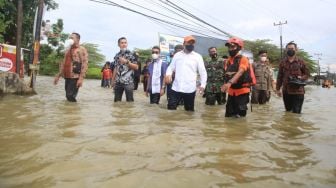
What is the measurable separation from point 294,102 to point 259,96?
3.40 metres

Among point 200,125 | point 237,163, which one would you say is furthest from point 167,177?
point 200,125

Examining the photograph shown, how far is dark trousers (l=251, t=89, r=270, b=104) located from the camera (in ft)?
38.3

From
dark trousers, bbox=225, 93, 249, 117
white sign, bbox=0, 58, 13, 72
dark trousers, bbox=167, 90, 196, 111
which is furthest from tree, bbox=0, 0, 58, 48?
dark trousers, bbox=225, 93, 249, 117

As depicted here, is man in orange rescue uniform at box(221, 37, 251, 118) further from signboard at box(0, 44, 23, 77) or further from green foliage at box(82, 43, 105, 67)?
green foliage at box(82, 43, 105, 67)

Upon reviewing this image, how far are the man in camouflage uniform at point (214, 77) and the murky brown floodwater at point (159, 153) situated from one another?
3.71 m

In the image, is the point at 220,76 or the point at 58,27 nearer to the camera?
the point at 220,76

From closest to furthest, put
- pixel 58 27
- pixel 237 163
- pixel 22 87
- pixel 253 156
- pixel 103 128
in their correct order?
pixel 237 163
pixel 253 156
pixel 103 128
pixel 22 87
pixel 58 27

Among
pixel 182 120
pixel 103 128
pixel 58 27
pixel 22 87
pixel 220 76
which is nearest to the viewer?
pixel 103 128

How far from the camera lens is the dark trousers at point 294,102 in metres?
8.32

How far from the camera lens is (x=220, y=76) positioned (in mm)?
9977

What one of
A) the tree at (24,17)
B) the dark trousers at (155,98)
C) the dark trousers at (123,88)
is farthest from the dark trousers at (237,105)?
the tree at (24,17)

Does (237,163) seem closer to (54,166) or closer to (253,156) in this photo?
(253,156)

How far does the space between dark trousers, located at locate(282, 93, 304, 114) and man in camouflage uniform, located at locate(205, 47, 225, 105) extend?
1.82 metres

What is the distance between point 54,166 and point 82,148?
2.07 ft
